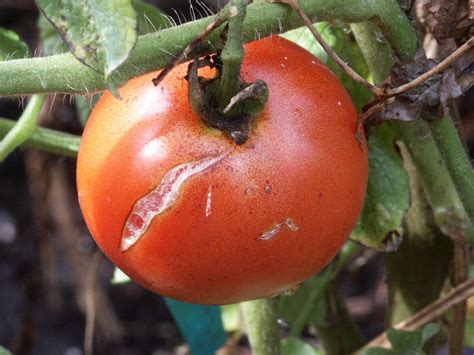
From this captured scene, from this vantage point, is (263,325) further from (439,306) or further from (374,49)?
(374,49)

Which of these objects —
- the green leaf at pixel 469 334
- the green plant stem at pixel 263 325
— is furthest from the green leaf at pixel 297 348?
the green leaf at pixel 469 334

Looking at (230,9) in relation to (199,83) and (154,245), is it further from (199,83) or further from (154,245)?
(154,245)

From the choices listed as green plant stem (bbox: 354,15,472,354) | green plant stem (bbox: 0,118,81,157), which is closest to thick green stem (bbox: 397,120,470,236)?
green plant stem (bbox: 354,15,472,354)

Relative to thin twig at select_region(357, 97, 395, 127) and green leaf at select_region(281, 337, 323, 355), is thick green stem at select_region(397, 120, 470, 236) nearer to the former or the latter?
thin twig at select_region(357, 97, 395, 127)

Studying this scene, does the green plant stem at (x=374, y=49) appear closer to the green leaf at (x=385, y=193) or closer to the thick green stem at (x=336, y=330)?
the green leaf at (x=385, y=193)

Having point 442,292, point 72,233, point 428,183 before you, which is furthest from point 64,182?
point 428,183

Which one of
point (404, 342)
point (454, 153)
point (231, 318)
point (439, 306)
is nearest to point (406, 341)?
point (404, 342)

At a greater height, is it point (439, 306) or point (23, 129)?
point (23, 129)
